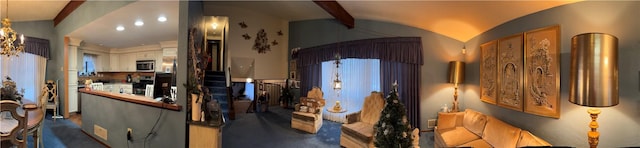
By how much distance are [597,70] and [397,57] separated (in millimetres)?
979

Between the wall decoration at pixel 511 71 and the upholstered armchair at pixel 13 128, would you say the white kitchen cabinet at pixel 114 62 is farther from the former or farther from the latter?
the wall decoration at pixel 511 71

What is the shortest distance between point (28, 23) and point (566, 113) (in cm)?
499

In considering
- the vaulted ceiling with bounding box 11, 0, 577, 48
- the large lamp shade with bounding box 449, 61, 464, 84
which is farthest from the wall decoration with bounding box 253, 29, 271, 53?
the large lamp shade with bounding box 449, 61, 464, 84

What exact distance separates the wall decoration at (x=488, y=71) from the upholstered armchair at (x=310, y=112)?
1.21m

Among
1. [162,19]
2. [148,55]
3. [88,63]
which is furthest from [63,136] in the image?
[162,19]

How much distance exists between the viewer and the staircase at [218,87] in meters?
1.95

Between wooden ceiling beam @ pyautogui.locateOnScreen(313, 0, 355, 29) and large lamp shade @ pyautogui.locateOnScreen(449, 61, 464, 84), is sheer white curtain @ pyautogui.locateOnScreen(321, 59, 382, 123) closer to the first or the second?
wooden ceiling beam @ pyautogui.locateOnScreen(313, 0, 355, 29)

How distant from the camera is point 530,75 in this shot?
1505mm

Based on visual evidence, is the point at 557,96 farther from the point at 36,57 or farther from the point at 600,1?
the point at 36,57

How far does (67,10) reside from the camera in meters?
2.79

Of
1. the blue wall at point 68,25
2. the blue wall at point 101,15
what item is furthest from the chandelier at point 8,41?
the blue wall at point 68,25

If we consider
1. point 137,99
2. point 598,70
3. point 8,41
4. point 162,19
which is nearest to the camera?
point 598,70

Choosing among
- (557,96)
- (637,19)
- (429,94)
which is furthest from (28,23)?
(637,19)

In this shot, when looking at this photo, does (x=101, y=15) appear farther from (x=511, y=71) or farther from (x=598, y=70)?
(x=598, y=70)
